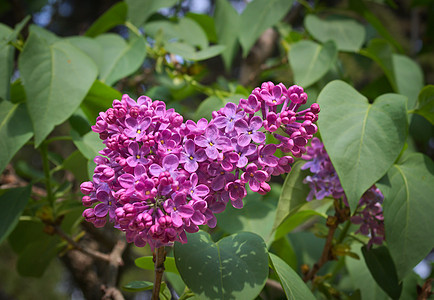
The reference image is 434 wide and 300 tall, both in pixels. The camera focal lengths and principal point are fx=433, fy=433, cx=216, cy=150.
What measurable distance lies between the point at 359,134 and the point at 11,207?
25.0 inches

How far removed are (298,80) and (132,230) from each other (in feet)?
2.05

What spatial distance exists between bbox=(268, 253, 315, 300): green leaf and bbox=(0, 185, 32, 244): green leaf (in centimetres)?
48

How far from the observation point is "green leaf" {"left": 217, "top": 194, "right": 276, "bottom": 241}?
80 cm

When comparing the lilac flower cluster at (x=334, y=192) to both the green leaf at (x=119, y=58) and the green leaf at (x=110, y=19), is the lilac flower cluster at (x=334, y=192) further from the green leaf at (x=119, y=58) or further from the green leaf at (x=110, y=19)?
the green leaf at (x=110, y=19)

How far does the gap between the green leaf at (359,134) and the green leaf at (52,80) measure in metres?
0.42

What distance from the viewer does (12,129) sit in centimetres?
77

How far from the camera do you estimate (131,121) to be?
19.4 inches

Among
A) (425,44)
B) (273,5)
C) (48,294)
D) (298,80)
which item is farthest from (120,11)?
→ (48,294)

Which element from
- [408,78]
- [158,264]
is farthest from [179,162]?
[408,78]

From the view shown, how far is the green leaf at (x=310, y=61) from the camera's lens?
0.98 m

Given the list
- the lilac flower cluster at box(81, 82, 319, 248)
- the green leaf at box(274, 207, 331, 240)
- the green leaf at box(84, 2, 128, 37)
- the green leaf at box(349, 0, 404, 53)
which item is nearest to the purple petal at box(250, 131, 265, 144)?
the lilac flower cluster at box(81, 82, 319, 248)

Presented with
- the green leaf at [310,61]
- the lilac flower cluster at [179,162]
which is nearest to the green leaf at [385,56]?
the green leaf at [310,61]

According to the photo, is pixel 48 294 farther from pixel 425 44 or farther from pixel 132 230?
pixel 425 44

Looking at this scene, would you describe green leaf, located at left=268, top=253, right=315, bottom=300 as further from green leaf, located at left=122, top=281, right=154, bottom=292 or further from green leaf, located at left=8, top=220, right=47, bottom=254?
green leaf, located at left=8, top=220, right=47, bottom=254
